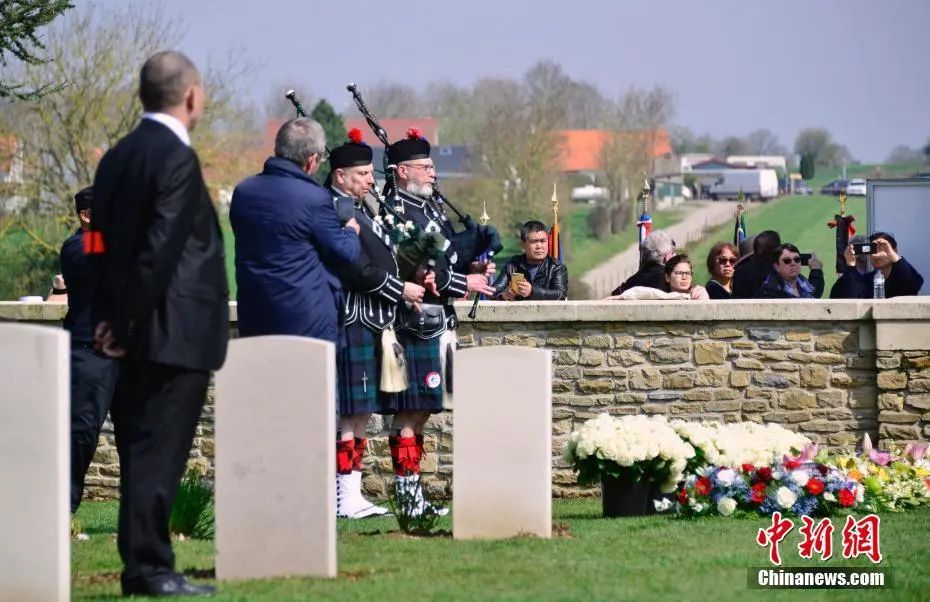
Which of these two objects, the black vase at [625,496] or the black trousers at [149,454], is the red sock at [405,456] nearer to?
the black vase at [625,496]

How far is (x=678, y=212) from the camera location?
90.2m

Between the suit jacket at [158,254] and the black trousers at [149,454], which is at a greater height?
the suit jacket at [158,254]

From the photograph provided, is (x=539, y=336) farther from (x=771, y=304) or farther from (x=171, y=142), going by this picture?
(x=171, y=142)

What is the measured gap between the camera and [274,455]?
6.86 meters

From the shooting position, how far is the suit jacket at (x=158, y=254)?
6.33 metres

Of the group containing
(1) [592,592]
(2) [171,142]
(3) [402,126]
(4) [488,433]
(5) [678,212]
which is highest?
(3) [402,126]

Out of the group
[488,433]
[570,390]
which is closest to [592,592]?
[488,433]

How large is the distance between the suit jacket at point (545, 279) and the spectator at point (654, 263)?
0.57 metres

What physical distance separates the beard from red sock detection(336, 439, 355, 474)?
1600mm

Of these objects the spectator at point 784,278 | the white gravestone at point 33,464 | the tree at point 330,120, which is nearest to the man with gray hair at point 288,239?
the white gravestone at point 33,464

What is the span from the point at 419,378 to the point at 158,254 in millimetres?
3671

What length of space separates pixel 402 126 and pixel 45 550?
114m

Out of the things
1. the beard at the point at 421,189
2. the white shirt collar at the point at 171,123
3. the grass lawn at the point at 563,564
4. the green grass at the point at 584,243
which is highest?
the green grass at the point at 584,243

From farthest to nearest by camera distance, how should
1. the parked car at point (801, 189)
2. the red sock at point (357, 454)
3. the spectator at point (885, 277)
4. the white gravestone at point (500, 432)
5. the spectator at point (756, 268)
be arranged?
the parked car at point (801, 189)
the spectator at point (756, 268)
the spectator at point (885, 277)
the red sock at point (357, 454)
the white gravestone at point (500, 432)
